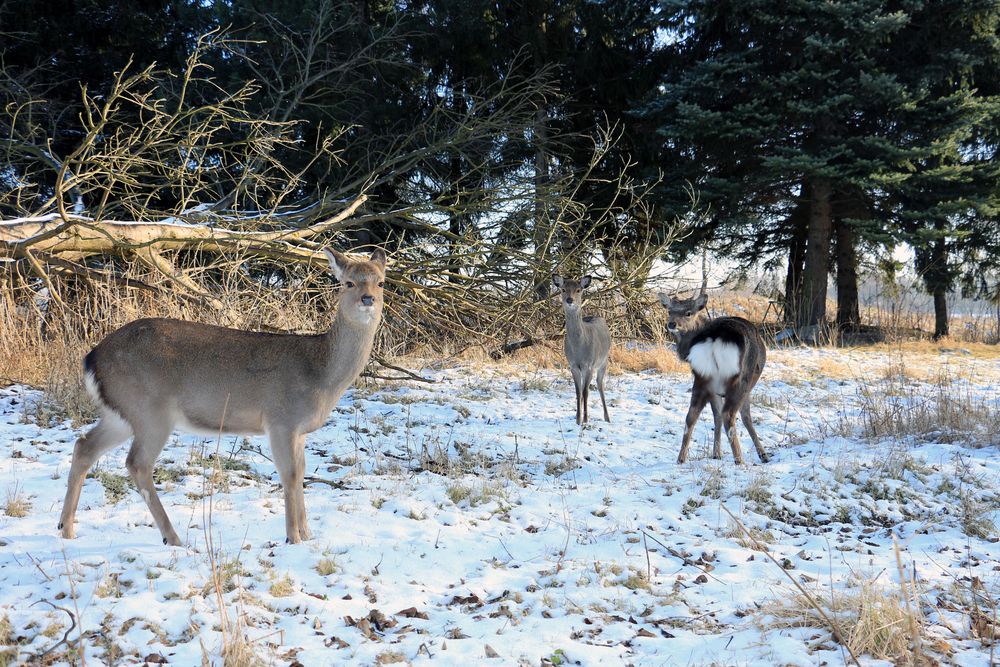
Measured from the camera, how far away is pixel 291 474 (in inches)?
180

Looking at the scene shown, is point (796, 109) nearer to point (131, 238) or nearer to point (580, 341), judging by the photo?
point (580, 341)

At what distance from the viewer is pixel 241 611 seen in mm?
3576

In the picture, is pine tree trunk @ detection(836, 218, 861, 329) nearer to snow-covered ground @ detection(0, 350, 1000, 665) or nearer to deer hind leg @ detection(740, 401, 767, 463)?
snow-covered ground @ detection(0, 350, 1000, 665)

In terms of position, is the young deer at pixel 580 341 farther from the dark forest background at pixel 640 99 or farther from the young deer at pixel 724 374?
the dark forest background at pixel 640 99

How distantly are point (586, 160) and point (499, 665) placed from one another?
16.0 meters

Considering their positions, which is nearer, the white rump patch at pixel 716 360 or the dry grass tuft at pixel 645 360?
the white rump patch at pixel 716 360

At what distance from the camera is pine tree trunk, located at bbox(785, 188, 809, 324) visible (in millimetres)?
20031

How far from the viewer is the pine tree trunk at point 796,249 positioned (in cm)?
2003

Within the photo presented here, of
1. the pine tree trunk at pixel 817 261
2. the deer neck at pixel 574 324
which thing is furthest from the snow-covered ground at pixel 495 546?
the pine tree trunk at pixel 817 261

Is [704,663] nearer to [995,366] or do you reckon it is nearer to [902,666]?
[902,666]

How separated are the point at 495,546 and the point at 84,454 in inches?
96.2

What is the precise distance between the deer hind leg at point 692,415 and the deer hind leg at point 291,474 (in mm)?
3718

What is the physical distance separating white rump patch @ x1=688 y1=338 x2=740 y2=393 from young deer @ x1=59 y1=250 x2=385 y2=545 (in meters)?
3.55

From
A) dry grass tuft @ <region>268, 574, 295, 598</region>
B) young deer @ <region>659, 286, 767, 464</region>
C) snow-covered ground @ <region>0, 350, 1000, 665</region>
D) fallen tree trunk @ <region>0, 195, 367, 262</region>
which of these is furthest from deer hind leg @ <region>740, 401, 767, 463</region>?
fallen tree trunk @ <region>0, 195, 367, 262</region>
